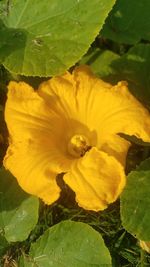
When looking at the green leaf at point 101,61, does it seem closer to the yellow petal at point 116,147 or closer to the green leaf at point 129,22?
the green leaf at point 129,22

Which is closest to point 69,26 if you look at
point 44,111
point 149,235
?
point 44,111

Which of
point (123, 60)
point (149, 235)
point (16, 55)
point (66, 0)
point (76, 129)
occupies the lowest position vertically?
point (149, 235)

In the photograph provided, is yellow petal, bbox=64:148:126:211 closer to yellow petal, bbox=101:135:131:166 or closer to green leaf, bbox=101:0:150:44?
yellow petal, bbox=101:135:131:166

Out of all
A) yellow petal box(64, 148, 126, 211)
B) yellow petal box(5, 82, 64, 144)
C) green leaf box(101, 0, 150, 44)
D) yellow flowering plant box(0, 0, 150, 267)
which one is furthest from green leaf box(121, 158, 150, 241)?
green leaf box(101, 0, 150, 44)

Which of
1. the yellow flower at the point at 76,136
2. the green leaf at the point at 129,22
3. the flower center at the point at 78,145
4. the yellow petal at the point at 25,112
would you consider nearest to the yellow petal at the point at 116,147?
the yellow flower at the point at 76,136

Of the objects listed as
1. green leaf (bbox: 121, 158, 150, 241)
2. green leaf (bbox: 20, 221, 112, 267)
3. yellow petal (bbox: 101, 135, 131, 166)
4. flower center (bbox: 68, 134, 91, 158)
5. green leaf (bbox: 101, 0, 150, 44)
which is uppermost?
green leaf (bbox: 101, 0, 150, 44)

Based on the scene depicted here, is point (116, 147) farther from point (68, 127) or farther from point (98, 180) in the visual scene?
point (68, 127)

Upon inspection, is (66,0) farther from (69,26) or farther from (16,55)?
(16,55)
